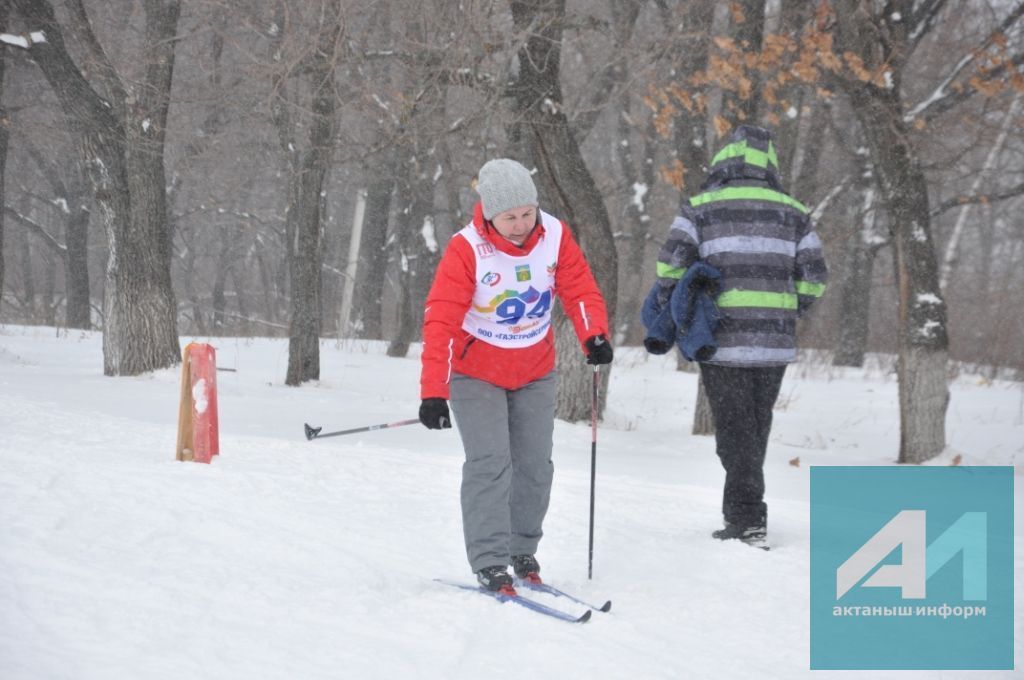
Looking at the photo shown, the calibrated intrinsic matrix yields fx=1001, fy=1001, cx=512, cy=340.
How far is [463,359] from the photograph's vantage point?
14.1 feet

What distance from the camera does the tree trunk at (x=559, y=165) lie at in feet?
32.4

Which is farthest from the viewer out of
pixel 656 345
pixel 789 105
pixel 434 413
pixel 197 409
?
pixel 789 105

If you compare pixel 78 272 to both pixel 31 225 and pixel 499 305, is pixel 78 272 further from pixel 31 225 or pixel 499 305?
pixel 499 305

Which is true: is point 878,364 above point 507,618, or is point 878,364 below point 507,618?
above

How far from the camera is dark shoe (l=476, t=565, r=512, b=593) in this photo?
412 centimetres

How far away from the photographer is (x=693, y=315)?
16.4 feet

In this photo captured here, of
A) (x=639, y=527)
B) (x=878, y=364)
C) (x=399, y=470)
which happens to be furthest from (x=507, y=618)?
(x=878, y=364)

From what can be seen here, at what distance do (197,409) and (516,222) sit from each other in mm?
3215

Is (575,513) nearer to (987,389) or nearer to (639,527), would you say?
(639,527)

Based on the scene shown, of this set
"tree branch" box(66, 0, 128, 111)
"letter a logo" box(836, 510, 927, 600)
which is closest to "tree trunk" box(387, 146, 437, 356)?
"tree branch" box(66, 0, 128, 111)

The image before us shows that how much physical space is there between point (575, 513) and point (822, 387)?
10929 mm

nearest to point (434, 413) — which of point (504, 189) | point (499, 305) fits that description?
point (499, 305)

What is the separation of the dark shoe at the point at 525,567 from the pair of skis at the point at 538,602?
0.05 meters

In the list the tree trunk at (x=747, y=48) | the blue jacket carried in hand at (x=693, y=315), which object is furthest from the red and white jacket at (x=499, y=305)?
the tree trunk at (x=747, y=48)
